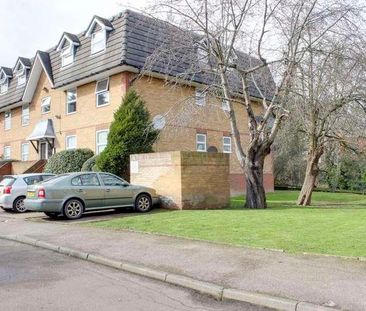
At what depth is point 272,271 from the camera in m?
6.48

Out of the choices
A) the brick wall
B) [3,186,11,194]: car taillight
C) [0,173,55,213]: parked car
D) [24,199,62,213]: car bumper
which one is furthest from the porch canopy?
[24,199,62,213]: car bumper

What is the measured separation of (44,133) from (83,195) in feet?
45.8

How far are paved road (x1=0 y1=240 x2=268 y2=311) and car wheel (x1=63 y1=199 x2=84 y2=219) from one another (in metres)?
5.64

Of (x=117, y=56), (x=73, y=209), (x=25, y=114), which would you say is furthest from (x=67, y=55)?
(x=73, y=209)

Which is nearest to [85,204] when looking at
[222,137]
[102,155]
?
[102,155]

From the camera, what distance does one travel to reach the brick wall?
49.9 ft

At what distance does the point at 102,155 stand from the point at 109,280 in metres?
13.1

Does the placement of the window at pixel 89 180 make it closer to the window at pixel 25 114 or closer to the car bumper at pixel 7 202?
the car bumper at pixel 7 202

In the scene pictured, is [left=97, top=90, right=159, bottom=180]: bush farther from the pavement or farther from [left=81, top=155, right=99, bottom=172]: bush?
the pavement

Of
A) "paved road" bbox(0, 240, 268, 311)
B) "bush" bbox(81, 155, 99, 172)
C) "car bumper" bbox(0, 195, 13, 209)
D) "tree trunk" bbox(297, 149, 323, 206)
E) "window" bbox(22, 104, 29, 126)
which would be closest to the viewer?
"paved road" bbox(0, 240, 268, 311)

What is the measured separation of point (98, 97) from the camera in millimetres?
23844

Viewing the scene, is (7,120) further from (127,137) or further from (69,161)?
(127,137)

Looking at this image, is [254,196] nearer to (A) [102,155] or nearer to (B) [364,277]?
(A) [102,155]

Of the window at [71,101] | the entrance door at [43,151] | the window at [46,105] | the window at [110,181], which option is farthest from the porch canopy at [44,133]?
the window at [110,181]
